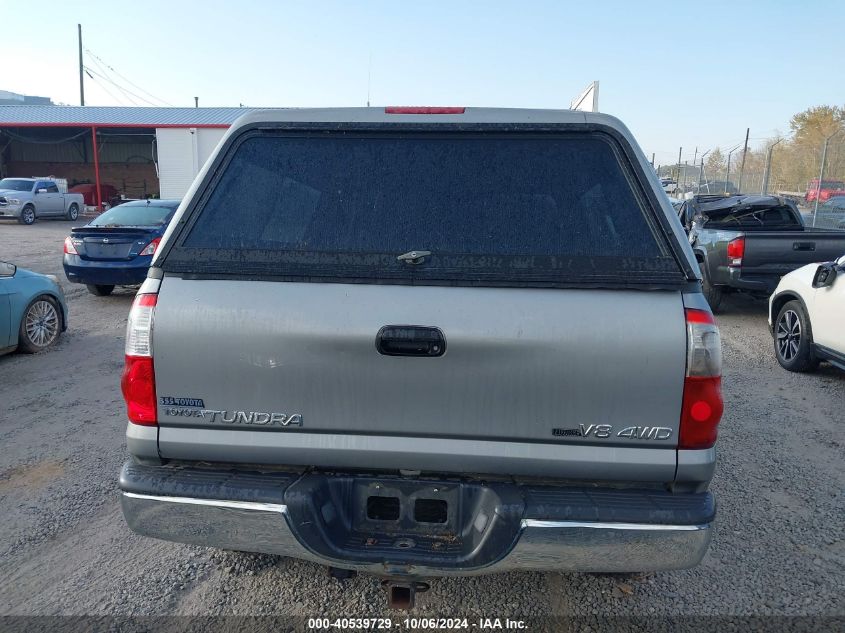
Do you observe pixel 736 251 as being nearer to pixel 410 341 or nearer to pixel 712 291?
pixel 712 291

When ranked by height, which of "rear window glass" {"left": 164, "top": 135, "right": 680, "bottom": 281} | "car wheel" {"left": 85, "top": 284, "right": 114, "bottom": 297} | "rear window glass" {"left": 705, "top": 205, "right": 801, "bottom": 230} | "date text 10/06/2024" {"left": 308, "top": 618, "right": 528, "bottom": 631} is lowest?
"date text 10/06/2024" {"left": 308, "top": 618, "right": 528, "bottom": 631}

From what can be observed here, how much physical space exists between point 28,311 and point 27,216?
21818mm

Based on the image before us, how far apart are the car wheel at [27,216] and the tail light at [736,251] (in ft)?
84.7

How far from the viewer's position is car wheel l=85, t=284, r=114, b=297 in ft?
36.4

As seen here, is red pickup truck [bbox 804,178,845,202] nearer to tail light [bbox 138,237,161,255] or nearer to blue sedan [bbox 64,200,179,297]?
tail light [bbox 138,237,161,255]

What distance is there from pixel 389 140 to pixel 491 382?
1124mm

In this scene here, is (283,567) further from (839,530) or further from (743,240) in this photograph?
(743,240)

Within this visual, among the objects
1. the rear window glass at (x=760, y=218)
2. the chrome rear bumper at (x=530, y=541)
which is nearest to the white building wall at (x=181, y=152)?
the rear window glass at (x=760, y=218)

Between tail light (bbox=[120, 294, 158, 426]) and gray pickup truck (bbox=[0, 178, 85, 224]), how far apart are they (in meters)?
27.3

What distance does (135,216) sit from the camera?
11.1 metres

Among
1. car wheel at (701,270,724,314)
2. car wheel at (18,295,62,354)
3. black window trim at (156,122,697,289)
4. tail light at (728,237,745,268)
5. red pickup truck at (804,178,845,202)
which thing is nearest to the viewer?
black window trim at (156,122,697,289)

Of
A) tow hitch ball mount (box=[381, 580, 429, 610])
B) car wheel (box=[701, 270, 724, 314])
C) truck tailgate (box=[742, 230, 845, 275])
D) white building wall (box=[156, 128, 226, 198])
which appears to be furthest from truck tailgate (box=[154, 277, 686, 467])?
white building wall (box=[156, 128, 226, 198])

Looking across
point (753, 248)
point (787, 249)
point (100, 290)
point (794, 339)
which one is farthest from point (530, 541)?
point (100, 290)

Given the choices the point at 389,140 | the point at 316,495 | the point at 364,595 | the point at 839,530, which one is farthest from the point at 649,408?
the point at 839,530
